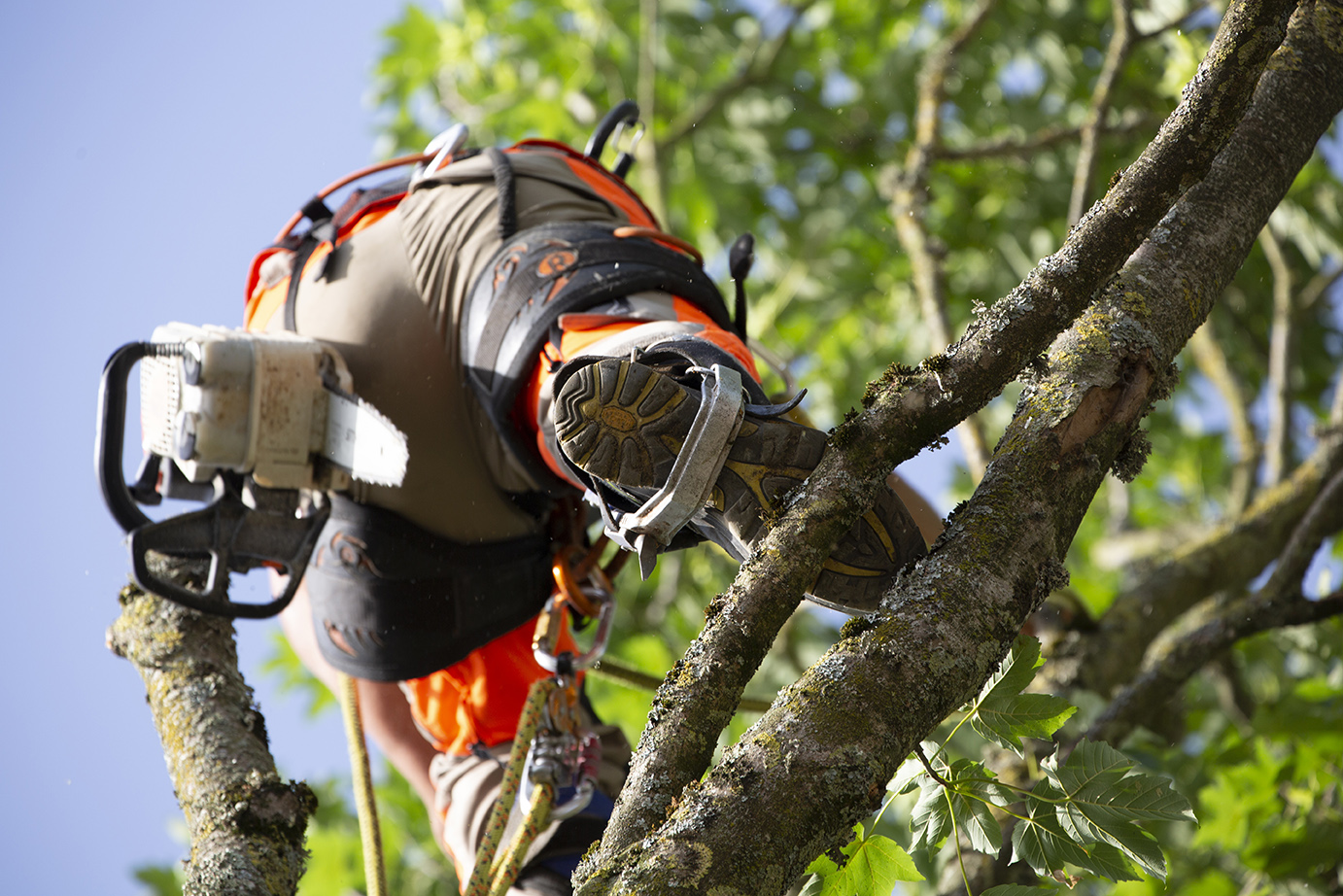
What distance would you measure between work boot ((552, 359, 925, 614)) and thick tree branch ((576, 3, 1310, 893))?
0.10m

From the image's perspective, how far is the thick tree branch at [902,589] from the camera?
97 centimetres

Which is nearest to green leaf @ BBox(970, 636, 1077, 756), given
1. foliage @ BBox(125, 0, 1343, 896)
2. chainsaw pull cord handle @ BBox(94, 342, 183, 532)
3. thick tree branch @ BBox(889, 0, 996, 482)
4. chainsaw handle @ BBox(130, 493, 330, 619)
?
chainsaw handle @ BBox(130, 493, 330, 619)

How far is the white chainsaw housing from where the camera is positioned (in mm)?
1739

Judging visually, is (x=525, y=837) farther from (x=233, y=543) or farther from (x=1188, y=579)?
(x=1188, y=579)

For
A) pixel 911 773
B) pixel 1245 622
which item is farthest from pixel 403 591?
pixel 1245 622

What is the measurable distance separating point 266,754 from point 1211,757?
198 centimetres

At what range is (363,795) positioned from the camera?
1.91m

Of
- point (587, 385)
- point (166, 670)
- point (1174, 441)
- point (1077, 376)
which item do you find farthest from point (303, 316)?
point (1174, 441)

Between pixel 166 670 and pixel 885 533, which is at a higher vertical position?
pixel 166 670

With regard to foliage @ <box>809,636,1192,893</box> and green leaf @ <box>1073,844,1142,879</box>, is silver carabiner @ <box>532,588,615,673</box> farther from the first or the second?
green leaf @ <box>1073,844,1142,879</box>

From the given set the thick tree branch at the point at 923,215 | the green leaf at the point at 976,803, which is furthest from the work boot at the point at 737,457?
the thick tree branch at the point at 923,215

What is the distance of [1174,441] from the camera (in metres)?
Answer: 5.39

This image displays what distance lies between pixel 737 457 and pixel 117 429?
0.99m

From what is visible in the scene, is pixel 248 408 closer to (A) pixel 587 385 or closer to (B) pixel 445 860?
(A) pixel 587 385
